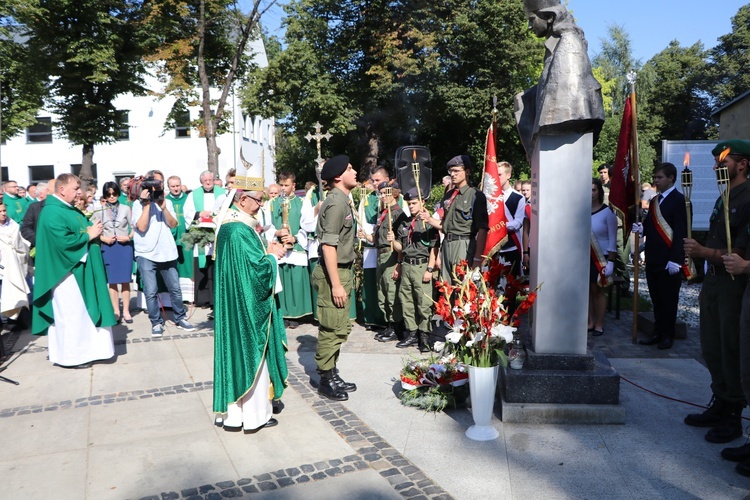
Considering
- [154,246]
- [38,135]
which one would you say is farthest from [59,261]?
[38,135]

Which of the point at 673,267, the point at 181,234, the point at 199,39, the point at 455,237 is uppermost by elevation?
the point at 199,39

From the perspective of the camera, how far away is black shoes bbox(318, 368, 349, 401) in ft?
18.0

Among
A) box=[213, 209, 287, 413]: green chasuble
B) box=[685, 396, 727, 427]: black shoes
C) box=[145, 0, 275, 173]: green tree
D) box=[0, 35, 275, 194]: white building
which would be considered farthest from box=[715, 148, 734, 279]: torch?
box=[0, 35, 275, 194]: white building

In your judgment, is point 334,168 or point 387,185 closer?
point 334,168

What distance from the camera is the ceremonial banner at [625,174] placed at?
7.51 meters

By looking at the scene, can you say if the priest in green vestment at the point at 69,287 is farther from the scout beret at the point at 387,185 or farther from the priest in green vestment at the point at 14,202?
the priest in green vestment at the point at 14,202

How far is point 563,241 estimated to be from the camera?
4.86m

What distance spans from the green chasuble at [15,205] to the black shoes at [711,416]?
11456 mm

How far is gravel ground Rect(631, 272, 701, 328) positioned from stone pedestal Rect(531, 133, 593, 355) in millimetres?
4163

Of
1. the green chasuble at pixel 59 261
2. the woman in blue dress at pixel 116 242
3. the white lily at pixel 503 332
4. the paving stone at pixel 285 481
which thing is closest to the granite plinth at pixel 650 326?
the white lily at pixel 503 332

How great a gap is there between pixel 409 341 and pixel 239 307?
3161mm

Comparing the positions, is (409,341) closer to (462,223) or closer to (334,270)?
(462,223)

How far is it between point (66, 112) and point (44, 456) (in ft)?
69.2

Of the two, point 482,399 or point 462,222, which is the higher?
point 462,222
